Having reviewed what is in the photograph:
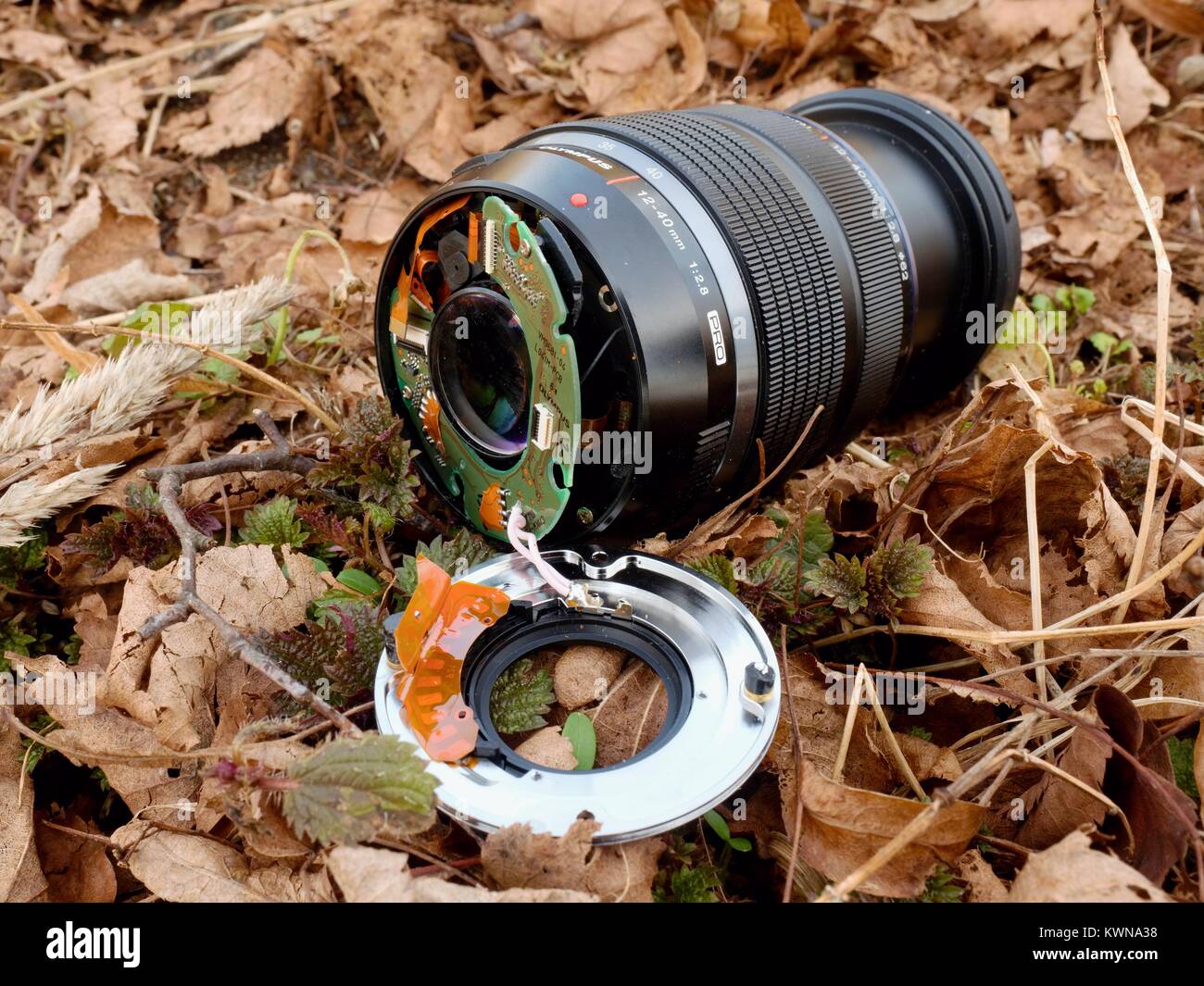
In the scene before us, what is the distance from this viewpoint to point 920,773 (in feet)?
5.88

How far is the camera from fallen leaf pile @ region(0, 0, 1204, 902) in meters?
1.58

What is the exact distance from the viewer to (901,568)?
1.90 meters

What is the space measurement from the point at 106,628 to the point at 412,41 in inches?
90.9

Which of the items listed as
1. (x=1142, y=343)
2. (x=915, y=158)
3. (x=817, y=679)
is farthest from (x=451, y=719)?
(x=1142, y=343)

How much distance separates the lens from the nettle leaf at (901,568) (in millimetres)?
1889

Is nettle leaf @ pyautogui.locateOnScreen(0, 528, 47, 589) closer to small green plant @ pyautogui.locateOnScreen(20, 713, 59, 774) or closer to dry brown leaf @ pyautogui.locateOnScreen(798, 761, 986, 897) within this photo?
small green plant @ pyautogui.locateOnScreen(20, 713, 59, 774)

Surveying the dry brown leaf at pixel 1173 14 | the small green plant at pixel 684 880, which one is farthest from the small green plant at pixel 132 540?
the dry brown leaf at pixel 1173 14

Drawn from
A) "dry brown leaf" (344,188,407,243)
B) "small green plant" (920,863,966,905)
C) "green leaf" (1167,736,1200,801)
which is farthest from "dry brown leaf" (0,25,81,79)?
"green leaf" (1167,736,1200,801)

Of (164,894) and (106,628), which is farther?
(106,628)

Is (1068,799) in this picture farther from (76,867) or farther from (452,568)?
(76,867)

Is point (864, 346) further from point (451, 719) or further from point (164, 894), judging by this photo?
point (164, 894)

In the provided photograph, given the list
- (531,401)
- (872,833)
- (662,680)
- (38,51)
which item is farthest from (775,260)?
(38,51)
